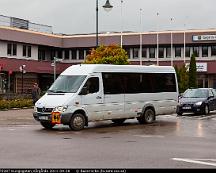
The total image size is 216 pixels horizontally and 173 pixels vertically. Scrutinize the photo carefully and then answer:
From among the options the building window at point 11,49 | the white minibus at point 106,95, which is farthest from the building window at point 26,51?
the white minibus at point 106,95

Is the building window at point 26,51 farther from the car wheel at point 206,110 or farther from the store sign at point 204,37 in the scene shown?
the car wheel at point 206,110

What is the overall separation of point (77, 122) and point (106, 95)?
2.01 m

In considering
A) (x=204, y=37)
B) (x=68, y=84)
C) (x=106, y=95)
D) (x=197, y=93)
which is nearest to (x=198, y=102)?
(x=197, y=93)

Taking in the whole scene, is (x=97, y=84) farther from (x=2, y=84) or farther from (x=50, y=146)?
(x=2, y=84)

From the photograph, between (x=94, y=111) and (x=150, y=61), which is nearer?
(x=94, y=111)

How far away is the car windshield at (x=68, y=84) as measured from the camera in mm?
20359

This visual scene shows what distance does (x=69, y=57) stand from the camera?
7319 centimetres

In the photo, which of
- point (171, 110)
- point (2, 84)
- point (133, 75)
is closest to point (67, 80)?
point (133, 75)

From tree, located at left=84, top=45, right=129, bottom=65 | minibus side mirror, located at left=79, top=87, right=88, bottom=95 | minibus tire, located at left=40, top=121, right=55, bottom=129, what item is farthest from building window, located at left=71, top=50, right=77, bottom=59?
minibus side mirror, located at left=79, top=87, right=88, bottom=95

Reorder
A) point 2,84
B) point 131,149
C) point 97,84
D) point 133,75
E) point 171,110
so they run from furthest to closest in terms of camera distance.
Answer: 1. point 2,84
2. point 171,110
3. point 133,75
4. point 97,84
5. point 131,149

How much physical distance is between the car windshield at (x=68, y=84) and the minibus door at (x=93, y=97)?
0.92ft

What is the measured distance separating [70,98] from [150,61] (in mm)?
49263

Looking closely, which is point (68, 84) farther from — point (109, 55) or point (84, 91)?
point (109, 55)

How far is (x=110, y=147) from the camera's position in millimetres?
14352
